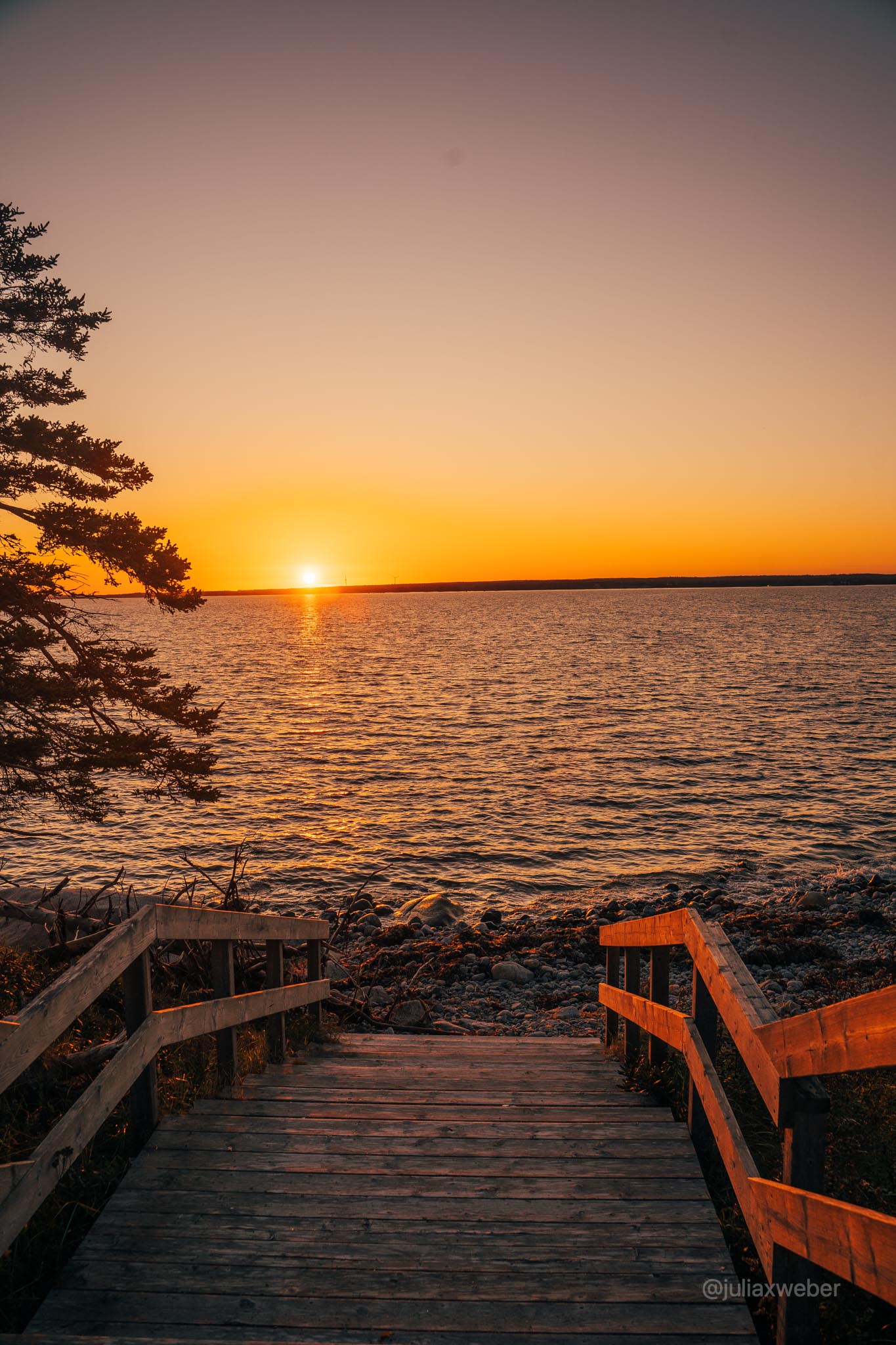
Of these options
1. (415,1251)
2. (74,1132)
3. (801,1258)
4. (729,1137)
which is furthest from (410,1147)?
(801,1258)

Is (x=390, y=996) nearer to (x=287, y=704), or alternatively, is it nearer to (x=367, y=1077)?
(x=367, y=1077)

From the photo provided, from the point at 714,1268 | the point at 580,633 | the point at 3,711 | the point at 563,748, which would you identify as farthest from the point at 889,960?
the point at 580,633

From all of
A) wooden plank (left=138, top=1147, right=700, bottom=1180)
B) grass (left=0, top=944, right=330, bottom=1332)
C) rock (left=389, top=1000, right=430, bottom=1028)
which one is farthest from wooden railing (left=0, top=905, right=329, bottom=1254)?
rock (left=389, top=1000, right=430, bottom=1028)

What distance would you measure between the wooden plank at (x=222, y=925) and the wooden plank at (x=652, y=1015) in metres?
2.40

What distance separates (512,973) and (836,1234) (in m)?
11.5

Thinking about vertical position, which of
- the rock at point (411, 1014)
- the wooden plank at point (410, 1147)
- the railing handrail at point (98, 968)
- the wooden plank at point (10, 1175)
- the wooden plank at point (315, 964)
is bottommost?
the rock at point (411, 1014)

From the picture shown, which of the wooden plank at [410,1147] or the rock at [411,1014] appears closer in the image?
the wooden plank at [410,1147]

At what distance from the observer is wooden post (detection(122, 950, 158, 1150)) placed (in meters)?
4.01

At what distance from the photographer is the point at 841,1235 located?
7.48 feet

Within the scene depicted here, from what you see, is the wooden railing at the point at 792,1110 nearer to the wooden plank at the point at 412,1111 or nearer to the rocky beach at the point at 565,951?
the wooden plank at the point at 412,1111

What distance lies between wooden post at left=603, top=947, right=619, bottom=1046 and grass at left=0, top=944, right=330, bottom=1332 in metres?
2.45

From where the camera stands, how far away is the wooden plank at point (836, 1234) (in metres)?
2.04

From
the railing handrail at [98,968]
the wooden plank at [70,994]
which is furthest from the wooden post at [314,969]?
the wooden plank at [70,994]

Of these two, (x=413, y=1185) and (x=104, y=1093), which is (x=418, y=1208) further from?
(x=104, y=1093)
